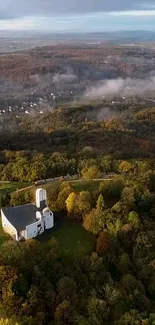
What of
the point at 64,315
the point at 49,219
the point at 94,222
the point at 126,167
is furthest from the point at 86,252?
the point at 126,167

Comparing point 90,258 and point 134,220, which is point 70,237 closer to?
point 90,258

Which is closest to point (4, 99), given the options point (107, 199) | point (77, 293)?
point (107, 199)

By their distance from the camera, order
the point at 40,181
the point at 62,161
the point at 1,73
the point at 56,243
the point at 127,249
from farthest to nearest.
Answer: the point at 1,73, the point at 62,161, the point at 40,181, the point at 127,249, the point at 56,243

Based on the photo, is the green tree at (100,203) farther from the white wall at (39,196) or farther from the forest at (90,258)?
the white wall at (39,196)

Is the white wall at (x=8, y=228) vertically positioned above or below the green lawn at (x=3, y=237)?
above

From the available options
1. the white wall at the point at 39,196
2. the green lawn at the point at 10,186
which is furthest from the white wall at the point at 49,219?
the green lawn at the point at 10,186

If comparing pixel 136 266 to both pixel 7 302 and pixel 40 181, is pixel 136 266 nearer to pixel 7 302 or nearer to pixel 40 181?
pixel 7 302
